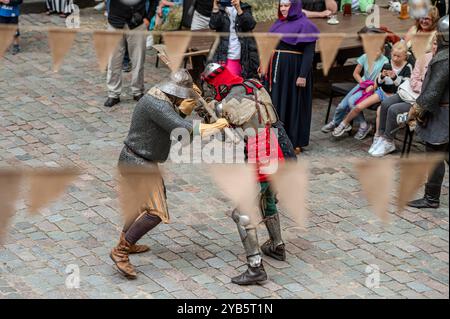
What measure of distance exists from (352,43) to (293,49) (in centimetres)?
136

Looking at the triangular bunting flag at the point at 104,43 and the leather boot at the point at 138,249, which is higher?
the triangular bunting flag at the point at 104,43

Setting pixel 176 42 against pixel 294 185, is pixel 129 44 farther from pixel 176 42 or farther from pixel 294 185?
pixel 294 185

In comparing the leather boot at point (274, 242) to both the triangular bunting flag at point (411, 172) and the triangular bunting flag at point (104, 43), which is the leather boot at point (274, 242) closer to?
the triangular bunting flag at point (411, 172)

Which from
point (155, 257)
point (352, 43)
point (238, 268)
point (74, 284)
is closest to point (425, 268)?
point (238, 268)

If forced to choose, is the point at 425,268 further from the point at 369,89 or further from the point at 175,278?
the point at 369,89

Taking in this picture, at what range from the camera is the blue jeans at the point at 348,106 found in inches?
433

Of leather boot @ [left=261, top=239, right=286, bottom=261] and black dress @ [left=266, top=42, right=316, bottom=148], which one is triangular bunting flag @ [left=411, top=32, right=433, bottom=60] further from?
black dress @ [left=266, top=42, right=316, bottom=148]

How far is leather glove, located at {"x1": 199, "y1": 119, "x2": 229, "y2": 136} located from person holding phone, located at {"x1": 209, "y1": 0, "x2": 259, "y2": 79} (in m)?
3.51

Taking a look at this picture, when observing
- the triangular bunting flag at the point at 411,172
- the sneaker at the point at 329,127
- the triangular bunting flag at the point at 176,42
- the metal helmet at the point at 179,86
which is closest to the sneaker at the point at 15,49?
the sneaker at the point at 329,127

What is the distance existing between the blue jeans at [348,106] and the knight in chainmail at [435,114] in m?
1.58

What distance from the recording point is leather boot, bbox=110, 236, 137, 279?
802cm

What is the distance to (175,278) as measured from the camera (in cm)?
809

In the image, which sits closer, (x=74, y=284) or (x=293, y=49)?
(x=74, y=284)
